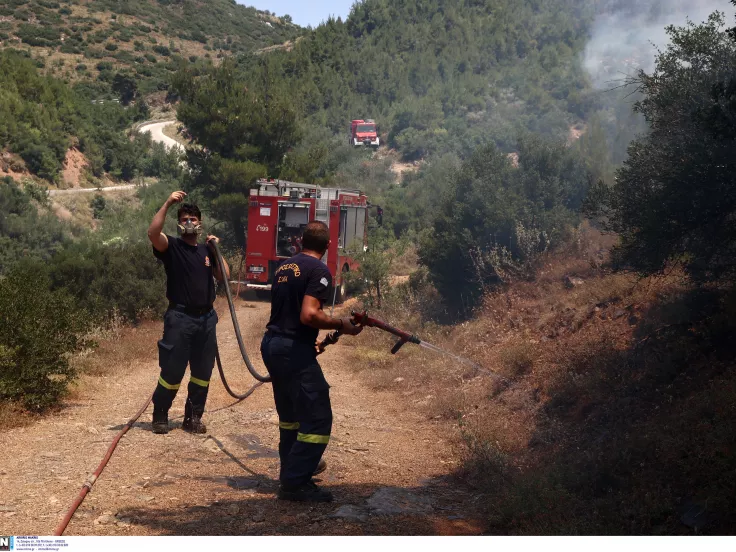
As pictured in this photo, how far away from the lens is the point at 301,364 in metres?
5.33

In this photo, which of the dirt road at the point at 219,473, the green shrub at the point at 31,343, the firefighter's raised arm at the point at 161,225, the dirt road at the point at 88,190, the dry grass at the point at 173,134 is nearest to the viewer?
the dirt road at the point at 219,473

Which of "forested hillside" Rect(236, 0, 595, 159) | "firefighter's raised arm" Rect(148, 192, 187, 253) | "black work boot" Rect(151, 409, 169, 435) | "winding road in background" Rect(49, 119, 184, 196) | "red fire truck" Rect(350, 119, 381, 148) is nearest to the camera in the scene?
"firefighter's raised arm" Rect(148, 192, 187, 253)

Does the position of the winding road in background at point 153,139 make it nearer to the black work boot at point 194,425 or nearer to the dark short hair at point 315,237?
the black work boot at point 194,425

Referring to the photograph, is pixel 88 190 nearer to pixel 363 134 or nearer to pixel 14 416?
pixel 363 134

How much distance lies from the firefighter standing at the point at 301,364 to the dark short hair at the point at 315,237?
10 centimetres

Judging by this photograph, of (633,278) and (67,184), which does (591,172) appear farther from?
(67,184)

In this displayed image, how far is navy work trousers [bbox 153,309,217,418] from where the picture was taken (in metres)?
6.99

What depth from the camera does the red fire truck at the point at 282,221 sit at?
2006 centimetres

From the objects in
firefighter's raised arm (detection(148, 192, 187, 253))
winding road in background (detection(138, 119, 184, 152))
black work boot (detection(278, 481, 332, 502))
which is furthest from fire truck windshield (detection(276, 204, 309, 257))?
winding road in background (detection(138, 119, 184, 152))

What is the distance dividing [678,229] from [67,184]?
38757 mm

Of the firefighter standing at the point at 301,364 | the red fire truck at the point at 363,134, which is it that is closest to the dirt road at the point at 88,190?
the red fire truck at the point at 363,134

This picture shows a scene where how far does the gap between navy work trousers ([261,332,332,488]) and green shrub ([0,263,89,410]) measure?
3.60m

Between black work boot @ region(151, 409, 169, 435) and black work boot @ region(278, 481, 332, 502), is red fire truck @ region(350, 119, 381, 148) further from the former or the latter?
black work boot @ region(278, 481, 332, 502)

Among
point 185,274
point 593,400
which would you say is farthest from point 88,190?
point 593,400
